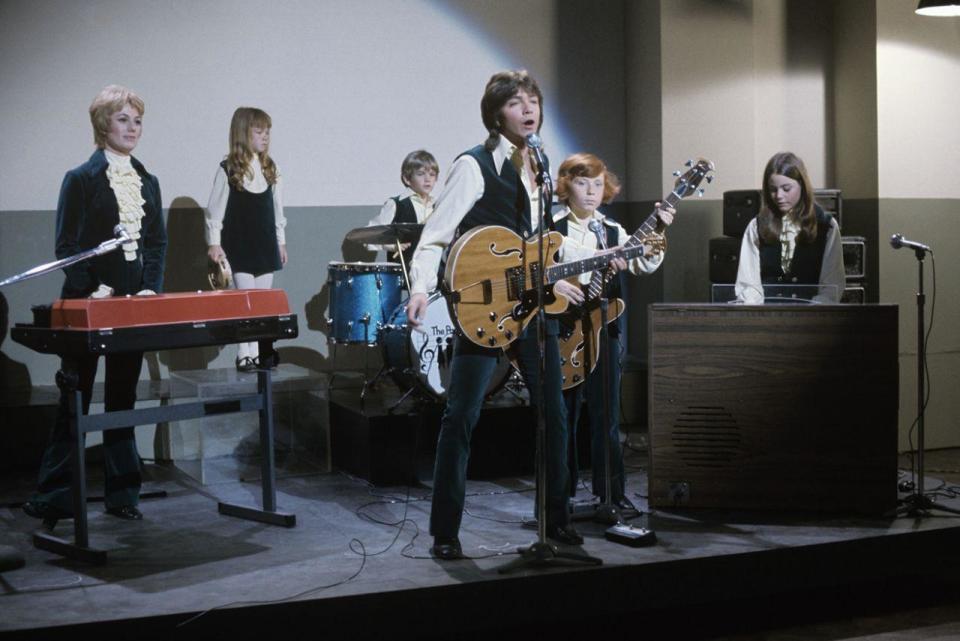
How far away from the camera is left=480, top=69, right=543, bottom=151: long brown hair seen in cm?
414

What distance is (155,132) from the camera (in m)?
7.05

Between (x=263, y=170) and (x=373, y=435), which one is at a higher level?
(x=263, y=170)

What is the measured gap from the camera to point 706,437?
16.7 feet

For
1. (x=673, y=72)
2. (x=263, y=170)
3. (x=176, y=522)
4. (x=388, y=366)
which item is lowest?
(x=176, y=522)

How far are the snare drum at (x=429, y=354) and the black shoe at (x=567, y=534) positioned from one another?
149 centimetres

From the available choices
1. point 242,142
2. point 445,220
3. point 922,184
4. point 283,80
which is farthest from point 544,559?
point 922,184

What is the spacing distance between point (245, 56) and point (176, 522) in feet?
10.8

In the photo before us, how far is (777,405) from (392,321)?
2.18 meters

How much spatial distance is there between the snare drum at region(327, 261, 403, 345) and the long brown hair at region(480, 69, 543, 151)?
2.25 m

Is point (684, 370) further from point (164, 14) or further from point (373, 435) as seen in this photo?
point (164, 14)

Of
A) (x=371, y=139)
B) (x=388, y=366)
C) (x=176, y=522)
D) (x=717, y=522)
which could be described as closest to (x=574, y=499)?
(x=717, y=522)

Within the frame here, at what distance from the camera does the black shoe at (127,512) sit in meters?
5.21

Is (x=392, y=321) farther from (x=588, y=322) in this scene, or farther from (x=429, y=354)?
(x=588, y=322)

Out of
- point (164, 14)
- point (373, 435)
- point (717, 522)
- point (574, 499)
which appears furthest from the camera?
point (164, 14)
